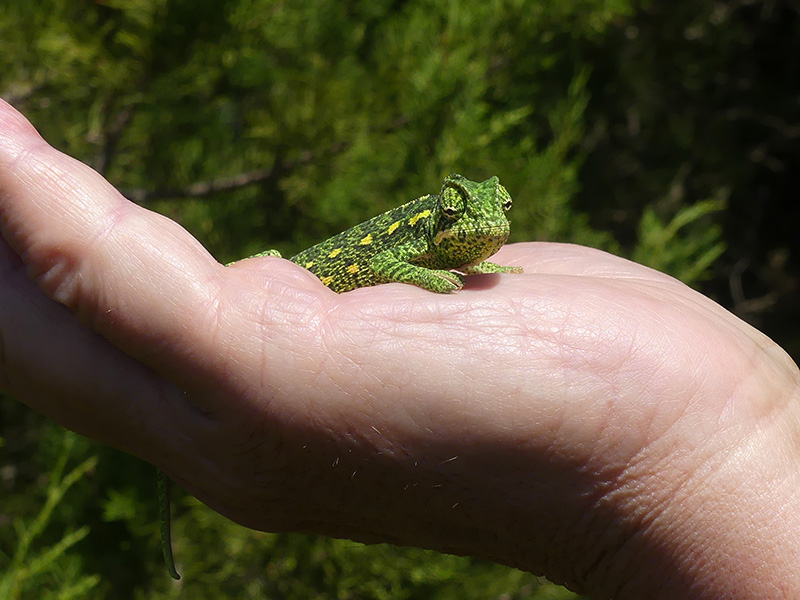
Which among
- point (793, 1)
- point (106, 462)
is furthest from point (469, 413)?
point (793, 1)

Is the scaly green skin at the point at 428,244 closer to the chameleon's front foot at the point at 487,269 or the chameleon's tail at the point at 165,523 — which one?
the chameleon's front foot at the point at 487,269

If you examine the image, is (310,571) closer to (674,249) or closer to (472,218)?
(472,218)

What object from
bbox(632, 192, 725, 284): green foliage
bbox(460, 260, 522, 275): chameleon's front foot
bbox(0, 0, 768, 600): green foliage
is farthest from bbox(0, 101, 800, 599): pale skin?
bbox(632, 192, 725, 284): green foliage

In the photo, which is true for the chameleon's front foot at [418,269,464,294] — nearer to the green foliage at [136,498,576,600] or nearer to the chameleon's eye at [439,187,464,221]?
the chameleon's eye at [439,187,464,221]

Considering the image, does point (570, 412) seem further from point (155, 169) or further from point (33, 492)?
point (33, 492)

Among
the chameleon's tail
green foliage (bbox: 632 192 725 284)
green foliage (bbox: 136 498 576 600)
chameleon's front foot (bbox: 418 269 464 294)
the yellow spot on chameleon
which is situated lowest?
green foliage (bbox: 136 498 576 600)

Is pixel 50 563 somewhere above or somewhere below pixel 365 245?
below

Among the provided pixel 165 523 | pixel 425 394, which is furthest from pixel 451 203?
pixel 165 523
